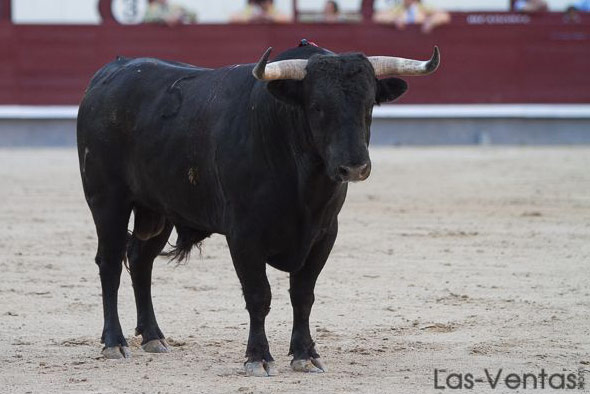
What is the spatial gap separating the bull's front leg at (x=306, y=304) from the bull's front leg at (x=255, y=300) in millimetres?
111

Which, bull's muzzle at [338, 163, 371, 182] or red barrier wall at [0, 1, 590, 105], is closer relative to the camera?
bull's muzzle at [338, 163, 371, 182]

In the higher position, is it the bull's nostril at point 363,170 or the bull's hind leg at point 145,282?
the bull's nostril at point 363,170

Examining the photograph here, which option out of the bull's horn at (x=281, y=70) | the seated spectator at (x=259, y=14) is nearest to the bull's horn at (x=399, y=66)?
the bull's horn at (x=281, y=70)

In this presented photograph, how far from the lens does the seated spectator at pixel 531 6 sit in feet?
46.4

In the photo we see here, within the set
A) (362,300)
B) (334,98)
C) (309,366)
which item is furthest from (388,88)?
(362,300)

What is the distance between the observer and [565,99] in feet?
46.4

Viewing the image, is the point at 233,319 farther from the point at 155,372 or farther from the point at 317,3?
the point at 317,3

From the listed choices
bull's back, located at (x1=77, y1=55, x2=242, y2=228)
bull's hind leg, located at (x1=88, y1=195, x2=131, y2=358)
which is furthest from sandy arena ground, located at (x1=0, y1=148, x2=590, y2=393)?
bull's back, located at (x1=77, y1=55, x2=242, y2=228)

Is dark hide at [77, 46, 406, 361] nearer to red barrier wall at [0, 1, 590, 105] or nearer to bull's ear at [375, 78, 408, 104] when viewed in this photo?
bull's ear at [375, 78, 408, 104]

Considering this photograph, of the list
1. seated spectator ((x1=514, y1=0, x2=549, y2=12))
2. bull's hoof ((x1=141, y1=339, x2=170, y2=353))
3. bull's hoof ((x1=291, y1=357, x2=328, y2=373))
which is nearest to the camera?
bull's hoof ((x1=291, y1=357, x2=328, y2=373))

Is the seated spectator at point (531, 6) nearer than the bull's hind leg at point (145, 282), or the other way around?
the bull's hind leg at point (145, 282)

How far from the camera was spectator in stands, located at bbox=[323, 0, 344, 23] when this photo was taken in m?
14.0

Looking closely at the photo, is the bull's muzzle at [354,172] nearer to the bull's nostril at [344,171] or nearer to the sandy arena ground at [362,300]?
the bull's nostril at [344,171]

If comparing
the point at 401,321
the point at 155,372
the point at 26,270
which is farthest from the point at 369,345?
the point at 26,270
